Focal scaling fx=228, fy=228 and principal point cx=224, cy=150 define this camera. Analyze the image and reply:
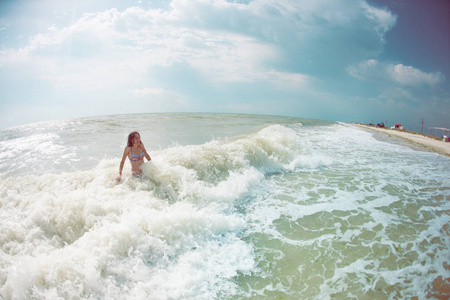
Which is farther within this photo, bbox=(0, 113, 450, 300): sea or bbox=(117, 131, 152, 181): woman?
bbox=(117, 131, 152, 181): woman

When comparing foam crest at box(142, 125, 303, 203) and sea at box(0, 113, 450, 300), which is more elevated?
foam crest at box(142, 125, 303, 203)

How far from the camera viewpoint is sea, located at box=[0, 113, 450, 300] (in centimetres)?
346

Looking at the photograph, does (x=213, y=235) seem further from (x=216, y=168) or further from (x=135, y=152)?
(x=216, y=168)

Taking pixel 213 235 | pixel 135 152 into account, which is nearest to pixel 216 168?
pixel 135 152

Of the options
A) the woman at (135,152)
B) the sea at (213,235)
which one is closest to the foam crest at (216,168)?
the sea at (213,235)

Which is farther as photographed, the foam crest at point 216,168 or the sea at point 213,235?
the foam crest at point 216,168

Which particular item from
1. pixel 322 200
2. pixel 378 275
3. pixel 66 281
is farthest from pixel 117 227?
pixel 322 200

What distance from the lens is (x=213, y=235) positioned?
16.2ft

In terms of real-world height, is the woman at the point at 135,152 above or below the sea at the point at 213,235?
above

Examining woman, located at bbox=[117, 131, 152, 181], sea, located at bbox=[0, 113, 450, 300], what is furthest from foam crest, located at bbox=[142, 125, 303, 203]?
woman, located at bbox=[117, 131, 152, 181]

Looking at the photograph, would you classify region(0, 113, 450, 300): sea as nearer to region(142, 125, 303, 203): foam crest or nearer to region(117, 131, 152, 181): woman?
region(142, 125, 303, 203): foam crest

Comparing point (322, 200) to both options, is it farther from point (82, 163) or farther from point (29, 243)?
point (82, 163)

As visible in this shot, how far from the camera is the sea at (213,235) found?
3457mm

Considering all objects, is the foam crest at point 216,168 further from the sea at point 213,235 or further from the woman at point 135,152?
the woman at point 135,152
